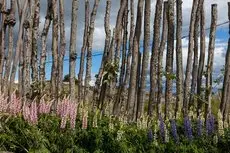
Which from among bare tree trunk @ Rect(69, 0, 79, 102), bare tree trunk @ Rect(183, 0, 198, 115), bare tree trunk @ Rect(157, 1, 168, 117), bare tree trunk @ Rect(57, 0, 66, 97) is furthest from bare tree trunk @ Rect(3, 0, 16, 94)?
bare tree trunk @ Rect(183, 0, 198, 115)

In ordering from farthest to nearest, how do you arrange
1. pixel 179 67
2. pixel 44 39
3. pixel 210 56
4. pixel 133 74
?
pixel 44 39 → pixel 210 56 → pixel 179 67 → pixel 133 74

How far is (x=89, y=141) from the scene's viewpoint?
5461 mm

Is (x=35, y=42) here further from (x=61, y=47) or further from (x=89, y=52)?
(x=89, y=52)

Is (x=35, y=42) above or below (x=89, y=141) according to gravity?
above

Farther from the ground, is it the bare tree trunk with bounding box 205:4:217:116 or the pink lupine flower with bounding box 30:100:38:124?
the bare tree trunk with bounding box 205:4:217:116

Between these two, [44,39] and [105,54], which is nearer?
[105,54]

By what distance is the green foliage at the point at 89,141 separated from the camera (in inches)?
199

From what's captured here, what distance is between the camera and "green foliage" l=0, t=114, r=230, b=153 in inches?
199

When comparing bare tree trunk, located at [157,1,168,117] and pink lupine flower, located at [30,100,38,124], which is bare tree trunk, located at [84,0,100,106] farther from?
pink lupine flower, located at [30,100,38,124]

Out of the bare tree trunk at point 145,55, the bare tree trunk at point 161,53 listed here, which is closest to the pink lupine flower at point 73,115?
the bare tree trunk at point 145,55

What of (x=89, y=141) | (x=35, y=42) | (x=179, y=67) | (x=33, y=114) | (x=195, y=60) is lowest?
(x=89, y=141)

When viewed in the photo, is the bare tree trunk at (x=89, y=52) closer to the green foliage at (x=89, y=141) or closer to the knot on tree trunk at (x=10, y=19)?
the knot on tree trunk at (x=10, y=19)

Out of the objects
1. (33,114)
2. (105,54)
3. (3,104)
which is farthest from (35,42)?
(33,114)

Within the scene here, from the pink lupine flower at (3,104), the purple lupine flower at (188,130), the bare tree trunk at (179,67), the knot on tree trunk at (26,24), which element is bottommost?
the purple lupine flower at (188,130)
